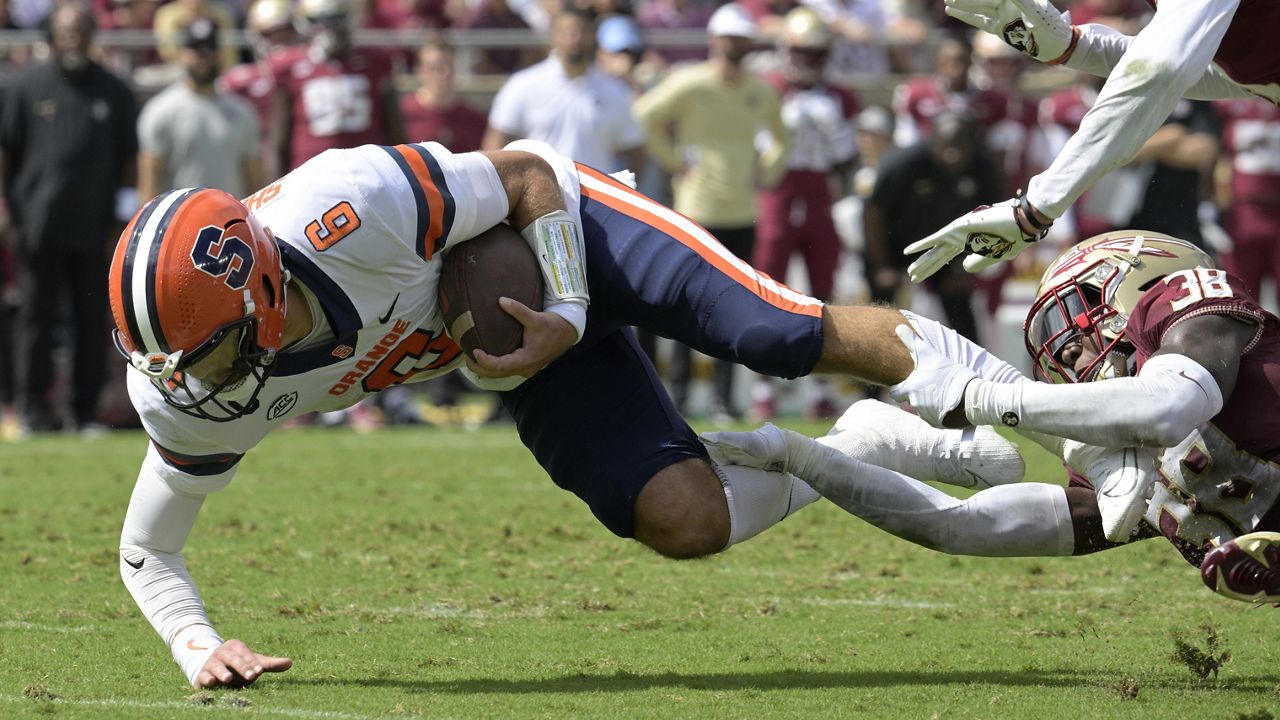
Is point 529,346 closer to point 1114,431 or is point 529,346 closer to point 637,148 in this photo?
point 1114,431

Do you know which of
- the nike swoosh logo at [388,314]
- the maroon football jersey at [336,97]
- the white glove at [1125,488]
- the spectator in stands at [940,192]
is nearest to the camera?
the white glove at [1125,488]

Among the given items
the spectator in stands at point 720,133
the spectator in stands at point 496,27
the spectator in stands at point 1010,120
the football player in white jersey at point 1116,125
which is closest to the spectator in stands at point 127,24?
the spectator in stands at point 496,27

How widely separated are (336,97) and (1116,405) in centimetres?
691

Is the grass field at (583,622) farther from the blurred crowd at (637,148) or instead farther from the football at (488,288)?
the blurred crowd at (637,148)

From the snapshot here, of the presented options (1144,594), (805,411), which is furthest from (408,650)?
(805,411)

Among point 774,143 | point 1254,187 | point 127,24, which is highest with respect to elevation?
point 127,24

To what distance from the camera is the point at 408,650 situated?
462 cm

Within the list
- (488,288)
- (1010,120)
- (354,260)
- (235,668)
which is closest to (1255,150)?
(1010,120)

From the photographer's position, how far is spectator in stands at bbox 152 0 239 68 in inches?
461

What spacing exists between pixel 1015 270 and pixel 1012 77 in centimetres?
129

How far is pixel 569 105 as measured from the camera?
1004cm

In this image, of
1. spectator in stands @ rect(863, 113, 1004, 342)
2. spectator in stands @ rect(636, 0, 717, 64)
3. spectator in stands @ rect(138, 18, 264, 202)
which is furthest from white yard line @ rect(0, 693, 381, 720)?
spectator in stands @ rect(636, 0, 717, 64)

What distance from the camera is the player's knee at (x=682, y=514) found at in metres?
4.37

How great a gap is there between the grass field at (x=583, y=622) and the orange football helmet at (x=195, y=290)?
31.6 inches
